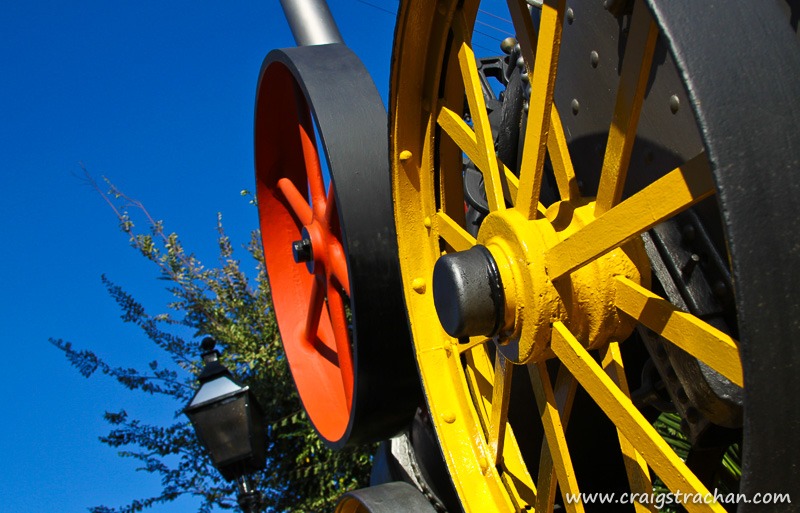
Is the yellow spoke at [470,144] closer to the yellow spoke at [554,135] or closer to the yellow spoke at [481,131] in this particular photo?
the yellow spoke at [481,131]

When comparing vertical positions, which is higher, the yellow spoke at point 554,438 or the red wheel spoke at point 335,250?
the red wheel spoke at point 335,250

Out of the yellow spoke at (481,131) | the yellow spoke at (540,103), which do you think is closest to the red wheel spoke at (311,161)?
the yellow spoke at (481,131)

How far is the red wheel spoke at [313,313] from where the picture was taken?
3291mm

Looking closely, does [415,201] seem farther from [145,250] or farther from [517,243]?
[145,250]

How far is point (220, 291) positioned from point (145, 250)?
0.74 m

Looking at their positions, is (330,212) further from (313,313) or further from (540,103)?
(540,103)

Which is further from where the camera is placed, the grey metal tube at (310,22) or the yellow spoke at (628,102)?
the grey metal tube at (310,22)

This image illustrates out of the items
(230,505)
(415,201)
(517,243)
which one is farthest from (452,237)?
(230,505)

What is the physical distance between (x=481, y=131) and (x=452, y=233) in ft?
0.79

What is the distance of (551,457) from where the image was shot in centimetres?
178

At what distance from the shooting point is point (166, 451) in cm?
652

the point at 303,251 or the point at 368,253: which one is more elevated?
the point at 303,251

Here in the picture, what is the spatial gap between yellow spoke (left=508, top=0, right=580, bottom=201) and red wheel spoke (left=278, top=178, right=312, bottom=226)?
158 cm

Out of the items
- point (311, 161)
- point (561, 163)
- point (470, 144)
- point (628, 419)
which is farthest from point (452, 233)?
point (311, 161)
